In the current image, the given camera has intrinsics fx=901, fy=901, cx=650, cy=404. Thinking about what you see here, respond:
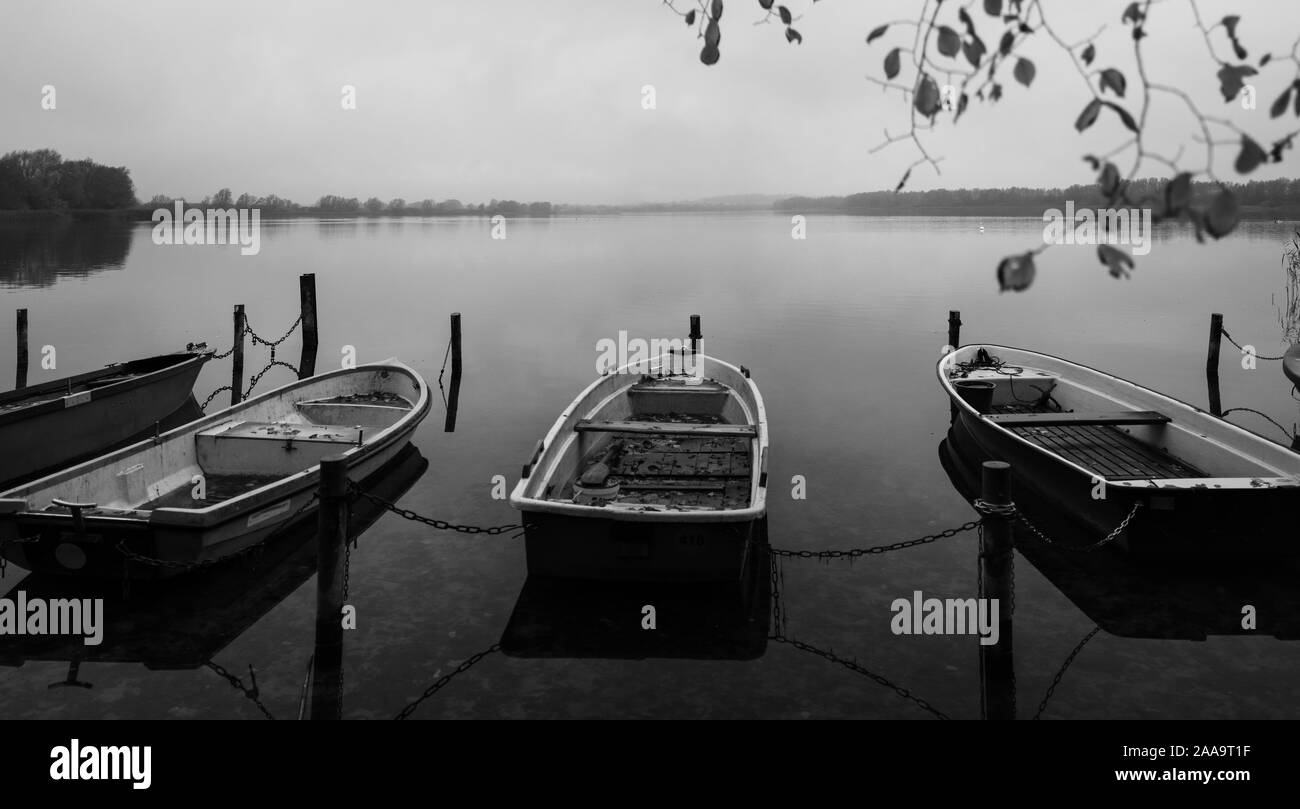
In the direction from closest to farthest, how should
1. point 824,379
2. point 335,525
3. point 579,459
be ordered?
point 335,525 < point 579,459 < point 824,379

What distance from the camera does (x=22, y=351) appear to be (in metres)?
20.8

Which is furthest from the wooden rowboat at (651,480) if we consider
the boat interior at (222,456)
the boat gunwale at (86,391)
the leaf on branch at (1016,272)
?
the boat gunwale at (86,391)

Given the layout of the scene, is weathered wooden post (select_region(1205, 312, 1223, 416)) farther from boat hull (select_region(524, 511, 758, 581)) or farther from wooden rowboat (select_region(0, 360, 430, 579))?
wooden rowboat (select_region(0, 360, 430, 579))

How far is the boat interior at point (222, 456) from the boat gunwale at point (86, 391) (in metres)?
2.96

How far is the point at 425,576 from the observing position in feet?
34.8

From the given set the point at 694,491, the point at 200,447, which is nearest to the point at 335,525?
the point at 694,491

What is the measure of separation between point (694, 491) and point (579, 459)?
189cm

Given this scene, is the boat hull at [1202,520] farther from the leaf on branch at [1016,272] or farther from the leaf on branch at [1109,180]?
the leaf on branch at [1016,272]

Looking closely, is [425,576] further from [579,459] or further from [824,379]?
[824,379]

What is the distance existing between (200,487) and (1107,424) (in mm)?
12589

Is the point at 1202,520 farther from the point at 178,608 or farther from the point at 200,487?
the point at 200,487

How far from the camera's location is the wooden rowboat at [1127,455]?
9570 millimetres

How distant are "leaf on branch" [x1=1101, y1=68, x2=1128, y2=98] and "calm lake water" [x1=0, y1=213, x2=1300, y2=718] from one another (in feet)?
18.7
